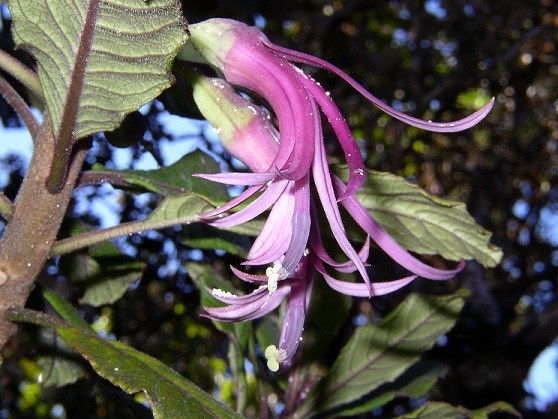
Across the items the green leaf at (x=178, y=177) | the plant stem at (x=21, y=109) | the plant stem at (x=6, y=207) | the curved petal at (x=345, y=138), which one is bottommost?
the green leaf at (x=178, y=177)

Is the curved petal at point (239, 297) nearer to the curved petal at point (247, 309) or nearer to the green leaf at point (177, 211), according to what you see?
the curved petal at point (247, 309)

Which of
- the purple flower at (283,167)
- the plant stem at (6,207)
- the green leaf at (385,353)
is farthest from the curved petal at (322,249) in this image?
the green leaf at (385,353)

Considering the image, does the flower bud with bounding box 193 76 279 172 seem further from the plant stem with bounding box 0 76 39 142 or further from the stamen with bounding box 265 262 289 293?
the plant stem with bounding box 0 76 39 142

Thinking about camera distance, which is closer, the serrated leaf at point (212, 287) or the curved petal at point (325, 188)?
the curved petal at point (325, 188)

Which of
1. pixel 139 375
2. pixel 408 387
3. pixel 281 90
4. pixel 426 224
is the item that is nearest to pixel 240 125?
pixel 281 90

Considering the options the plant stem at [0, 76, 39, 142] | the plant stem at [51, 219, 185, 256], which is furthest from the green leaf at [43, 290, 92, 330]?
the plant stem at [0, 76, 39, 142]

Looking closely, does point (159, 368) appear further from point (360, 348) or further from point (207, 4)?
point (207, 4)
